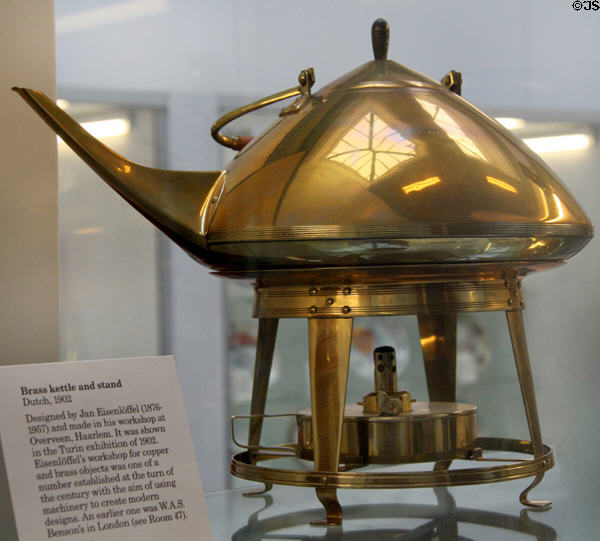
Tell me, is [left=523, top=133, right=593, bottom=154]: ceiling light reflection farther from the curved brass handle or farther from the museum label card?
the museum label card

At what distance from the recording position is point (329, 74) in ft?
6.10

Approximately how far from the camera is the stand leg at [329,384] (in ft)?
3.67

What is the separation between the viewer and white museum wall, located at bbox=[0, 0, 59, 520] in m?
1.32

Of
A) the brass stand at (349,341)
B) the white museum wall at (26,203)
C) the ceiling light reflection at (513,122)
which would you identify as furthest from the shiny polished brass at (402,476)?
the ceiling light reflection at (513,122)

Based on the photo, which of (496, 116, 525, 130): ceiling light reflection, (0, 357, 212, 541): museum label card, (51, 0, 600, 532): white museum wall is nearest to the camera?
(0, 357, 212, 541): museum label card

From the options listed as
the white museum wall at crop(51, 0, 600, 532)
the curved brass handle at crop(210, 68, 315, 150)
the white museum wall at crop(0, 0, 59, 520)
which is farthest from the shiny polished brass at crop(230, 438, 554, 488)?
the curved brass handle at crop(210, 68, 315, 150)

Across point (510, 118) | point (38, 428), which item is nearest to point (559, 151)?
point (510, 118)

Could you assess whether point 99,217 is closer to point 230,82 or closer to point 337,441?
point 230,82

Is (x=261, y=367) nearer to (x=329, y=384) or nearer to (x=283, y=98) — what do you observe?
(x=329, y=384)

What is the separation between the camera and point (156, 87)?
68.0 inches

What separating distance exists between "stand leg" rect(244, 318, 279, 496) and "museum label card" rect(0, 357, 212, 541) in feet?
1.06

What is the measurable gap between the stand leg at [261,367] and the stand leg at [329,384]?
0.23m

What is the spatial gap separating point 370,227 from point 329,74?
2.80ft

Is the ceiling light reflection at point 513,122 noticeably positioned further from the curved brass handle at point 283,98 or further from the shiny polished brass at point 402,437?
the shiny polished brass at point 402,437
